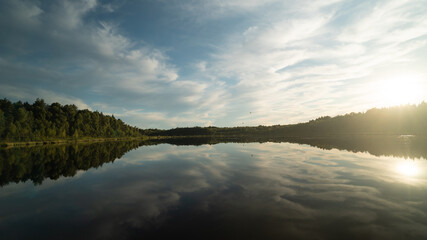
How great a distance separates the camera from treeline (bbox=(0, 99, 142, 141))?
74.5 meters

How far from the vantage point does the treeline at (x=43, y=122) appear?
74537mm

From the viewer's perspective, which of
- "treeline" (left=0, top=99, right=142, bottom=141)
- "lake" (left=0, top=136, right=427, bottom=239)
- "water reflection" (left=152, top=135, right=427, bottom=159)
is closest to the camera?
"lake" (left=0, top=136, right=427, bottom=239)

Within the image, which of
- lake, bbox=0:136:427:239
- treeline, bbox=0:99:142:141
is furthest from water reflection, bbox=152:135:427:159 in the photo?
treeline, bbox=0:99:142:141

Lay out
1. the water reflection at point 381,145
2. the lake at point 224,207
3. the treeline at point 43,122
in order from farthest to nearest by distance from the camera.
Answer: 1. the treeline at point 43,122
2. the water reflection at point 381,145
3. the lake at point 224,207

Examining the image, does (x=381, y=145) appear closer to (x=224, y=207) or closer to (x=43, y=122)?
(x=224, y=207)

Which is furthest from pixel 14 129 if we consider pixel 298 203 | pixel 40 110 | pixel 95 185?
pixel 298 203

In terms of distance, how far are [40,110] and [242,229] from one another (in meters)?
142

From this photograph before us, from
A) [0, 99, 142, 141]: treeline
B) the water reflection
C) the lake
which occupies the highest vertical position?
[0, 99, 142, 141]: treeline

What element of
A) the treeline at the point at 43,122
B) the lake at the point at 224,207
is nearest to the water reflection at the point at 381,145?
the lake at the point at 224,207

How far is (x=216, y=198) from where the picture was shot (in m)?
12.8

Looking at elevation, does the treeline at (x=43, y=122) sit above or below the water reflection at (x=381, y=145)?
above

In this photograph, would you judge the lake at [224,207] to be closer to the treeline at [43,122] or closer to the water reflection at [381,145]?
the water reflection at [381,145]

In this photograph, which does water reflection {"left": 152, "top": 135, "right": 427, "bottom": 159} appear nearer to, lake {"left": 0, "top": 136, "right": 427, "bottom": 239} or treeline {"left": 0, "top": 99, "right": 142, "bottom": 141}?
lake {"left": 0, "top": 136, "right": 427, "bottom": 239}

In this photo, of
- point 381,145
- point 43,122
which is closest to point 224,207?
point 381,145
